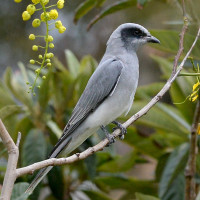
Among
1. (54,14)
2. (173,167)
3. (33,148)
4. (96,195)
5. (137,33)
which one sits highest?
(54,14)

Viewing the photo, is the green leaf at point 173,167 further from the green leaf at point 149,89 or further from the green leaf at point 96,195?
the green leaf at point 149,89

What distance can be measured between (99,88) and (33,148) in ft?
1.87

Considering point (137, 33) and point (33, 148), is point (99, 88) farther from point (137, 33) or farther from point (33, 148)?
point (33, 148)

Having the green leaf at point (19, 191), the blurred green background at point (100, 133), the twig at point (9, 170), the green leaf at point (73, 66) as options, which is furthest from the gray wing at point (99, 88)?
the twig at point (9, 170)

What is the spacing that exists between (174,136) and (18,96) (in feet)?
3.50

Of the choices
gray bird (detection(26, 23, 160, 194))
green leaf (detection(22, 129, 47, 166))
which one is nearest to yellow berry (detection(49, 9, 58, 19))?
gray bird (detection(26, 23, 160, 194))

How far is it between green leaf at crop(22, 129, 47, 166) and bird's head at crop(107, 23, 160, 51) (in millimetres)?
716

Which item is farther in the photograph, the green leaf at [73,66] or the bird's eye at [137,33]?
the green leaf at [73,66]

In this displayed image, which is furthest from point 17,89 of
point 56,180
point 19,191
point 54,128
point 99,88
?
point 19,191

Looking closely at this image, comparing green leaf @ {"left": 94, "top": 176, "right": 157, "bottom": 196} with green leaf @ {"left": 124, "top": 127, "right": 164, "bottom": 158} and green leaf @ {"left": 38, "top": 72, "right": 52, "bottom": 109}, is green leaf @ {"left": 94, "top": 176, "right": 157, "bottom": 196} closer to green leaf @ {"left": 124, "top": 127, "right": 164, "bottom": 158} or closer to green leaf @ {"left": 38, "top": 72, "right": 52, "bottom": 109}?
green leaf @ {"left": 124, "top": 127, "right": 164, "bottom": 158}

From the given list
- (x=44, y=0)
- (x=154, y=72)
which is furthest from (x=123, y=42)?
(x=154, y=72)

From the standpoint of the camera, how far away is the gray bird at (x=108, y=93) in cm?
248

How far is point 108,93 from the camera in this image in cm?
255

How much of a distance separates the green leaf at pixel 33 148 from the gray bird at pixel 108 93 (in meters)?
0.40
